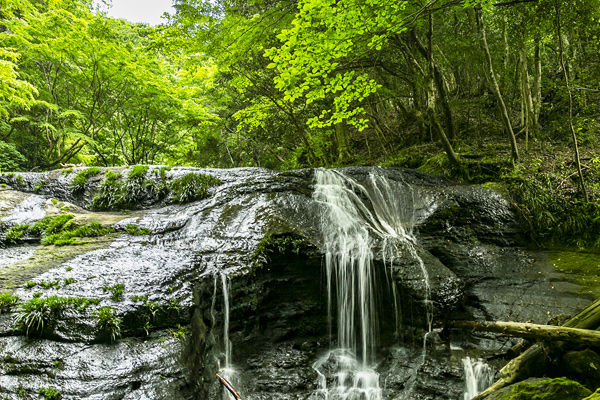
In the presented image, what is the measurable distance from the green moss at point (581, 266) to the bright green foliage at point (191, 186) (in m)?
8.16

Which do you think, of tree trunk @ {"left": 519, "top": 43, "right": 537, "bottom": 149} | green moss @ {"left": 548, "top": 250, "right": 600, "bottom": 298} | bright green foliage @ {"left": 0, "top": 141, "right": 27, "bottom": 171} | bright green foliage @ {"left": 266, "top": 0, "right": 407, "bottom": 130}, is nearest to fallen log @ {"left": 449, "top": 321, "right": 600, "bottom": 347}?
green moss @ {"left": 548, "top": 250, "right": 600, "bottom": 298}

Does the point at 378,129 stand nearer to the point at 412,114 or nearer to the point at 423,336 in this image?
the point at 412,114

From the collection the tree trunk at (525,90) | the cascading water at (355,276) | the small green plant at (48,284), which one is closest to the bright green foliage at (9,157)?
the small green plant at (48,284)

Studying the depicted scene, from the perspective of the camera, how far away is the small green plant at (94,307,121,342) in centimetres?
410

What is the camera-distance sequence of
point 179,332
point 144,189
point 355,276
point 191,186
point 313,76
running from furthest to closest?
point 144,189
point 191,186
point 313,76
point 355,276
point 179,332

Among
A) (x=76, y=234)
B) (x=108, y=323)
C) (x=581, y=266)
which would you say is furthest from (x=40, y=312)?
(x=581, y=266)

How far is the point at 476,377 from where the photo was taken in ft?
15.4

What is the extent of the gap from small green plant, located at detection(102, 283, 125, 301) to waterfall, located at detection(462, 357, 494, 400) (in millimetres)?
5288

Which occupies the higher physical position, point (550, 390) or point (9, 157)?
point (9, 157)

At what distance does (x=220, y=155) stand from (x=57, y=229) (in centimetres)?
1226

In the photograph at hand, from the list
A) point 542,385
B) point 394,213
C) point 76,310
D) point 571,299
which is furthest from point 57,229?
point 571,299

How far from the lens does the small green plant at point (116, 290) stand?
4542mm

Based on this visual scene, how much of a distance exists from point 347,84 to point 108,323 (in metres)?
6.70

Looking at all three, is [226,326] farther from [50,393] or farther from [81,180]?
[81,180]
